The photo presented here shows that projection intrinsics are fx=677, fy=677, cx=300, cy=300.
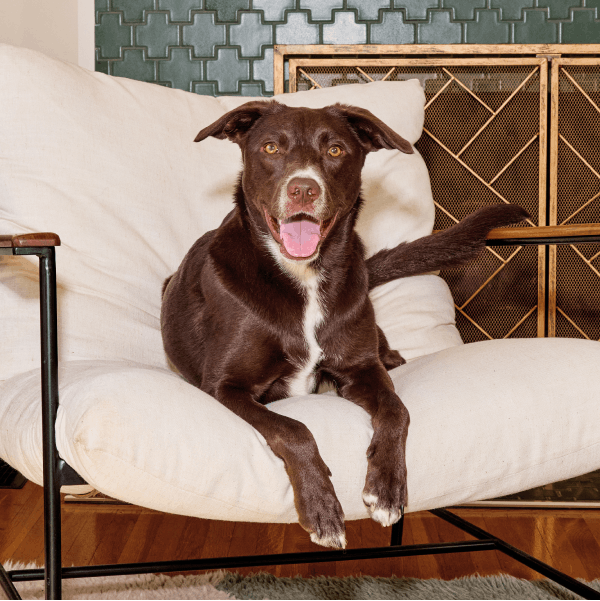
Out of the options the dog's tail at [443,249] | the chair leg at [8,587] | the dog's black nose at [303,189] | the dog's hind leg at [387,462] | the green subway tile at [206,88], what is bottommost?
the chair leg at [8,587]

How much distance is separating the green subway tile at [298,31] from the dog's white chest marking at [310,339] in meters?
2.04

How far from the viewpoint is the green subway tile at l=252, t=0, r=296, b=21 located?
10.4 ft

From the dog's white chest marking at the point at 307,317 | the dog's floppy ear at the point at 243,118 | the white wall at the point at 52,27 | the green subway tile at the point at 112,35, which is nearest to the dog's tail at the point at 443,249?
the dog's white chest marking at the point at 307,317

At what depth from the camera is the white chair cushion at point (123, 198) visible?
1.58 m

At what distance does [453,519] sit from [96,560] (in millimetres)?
972

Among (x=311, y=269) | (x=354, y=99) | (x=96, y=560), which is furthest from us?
(x=354, y=99)

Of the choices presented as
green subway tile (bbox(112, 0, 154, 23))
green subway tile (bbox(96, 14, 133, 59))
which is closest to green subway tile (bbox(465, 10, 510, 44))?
green subway tile (bbox(112, 0, 154, 23))

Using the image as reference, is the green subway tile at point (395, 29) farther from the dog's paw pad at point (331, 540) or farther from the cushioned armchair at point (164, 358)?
the dog's paw pad at point (331, 540)

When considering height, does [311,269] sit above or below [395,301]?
above

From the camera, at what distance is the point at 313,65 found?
298 centimetres

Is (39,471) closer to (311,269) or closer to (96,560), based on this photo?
(311,269)

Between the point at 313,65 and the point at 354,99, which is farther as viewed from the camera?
the point at 313,65

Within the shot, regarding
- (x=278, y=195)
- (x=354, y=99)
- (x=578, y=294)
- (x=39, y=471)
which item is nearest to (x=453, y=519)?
(x=278, y=195)

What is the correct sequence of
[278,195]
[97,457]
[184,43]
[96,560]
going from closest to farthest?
1. [97,457]
2. [278,195]
3. [96,560]
4. [184,43]
